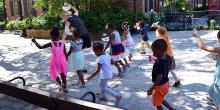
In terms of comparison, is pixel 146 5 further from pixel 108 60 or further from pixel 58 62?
pixel 108 60

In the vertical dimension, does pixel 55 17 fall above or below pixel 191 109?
above

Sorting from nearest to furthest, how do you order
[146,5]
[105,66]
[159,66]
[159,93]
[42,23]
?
[159,66] → [159,93] → [105,66] → [42,23] → [146,5]

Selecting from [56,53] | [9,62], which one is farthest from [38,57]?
[56,53]

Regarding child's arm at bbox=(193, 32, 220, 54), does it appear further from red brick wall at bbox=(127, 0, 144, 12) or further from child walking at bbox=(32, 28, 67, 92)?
red brick wall at bbox=(127, 0, 144, 12)

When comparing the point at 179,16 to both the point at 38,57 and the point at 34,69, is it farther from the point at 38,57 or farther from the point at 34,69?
the point at 34,69

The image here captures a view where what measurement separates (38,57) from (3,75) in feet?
8.46

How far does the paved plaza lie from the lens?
6.67m

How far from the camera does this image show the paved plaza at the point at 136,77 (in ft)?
21.9

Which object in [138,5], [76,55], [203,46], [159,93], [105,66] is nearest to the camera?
[203,46]

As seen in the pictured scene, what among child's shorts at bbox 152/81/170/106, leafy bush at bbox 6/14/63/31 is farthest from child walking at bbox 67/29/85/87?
leafy bush at bbox 6/14/63/31

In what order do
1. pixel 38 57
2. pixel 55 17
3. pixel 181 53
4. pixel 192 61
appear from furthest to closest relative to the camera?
pixel 55 17 → pixel 38 57 → pixel 181 53 → pixel 192 61

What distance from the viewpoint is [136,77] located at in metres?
8.59

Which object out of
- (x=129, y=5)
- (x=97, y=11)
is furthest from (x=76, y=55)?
(x=129, y=5)

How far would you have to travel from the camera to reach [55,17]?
18.3 m
